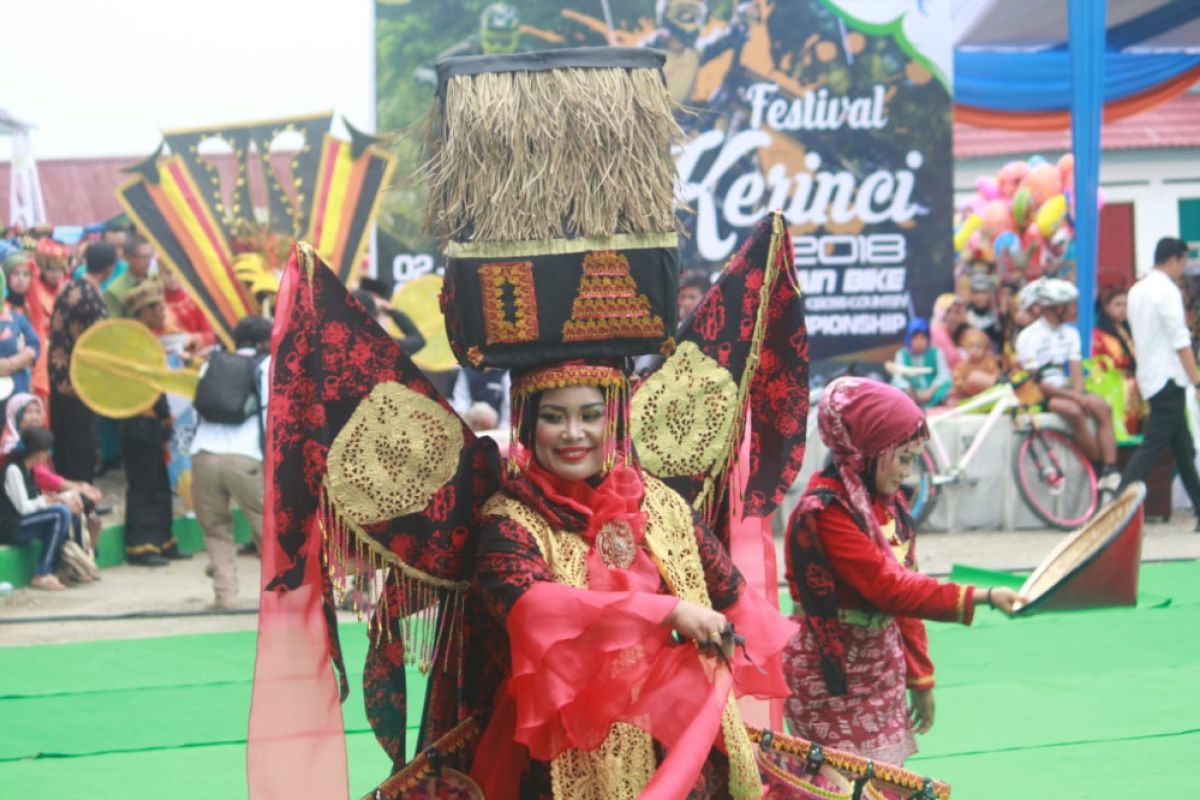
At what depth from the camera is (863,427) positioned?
13.2 ft

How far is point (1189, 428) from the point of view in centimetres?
1052

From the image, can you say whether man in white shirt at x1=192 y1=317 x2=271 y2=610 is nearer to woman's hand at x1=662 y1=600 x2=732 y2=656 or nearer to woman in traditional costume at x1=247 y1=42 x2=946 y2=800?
woman in traditional costume at x1=247 y1=42 x2=946 y2=800

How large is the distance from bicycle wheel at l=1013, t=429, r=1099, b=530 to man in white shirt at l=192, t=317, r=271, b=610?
5180mm

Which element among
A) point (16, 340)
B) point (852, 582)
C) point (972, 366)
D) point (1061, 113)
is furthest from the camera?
point (1061, 113)

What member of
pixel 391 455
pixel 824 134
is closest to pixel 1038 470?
pixel 824 134

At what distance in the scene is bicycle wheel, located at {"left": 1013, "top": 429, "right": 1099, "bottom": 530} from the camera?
35.7 feet

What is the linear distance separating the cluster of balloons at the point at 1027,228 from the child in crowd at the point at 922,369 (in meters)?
1.51

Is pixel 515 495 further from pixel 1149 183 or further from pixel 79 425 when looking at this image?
pixel 1149 183

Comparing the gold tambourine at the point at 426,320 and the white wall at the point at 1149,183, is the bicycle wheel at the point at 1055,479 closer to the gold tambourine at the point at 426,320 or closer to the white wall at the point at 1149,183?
the gold tambourine at the point at 426,320

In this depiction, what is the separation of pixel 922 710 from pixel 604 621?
1.55 meters

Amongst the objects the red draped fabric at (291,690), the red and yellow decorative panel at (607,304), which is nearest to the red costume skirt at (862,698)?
the red and yellow decorative panel at (607,304)

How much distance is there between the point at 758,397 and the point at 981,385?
26.5ft

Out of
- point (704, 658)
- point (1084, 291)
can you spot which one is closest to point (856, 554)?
point (704, 658)

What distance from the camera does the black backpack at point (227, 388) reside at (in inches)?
327
